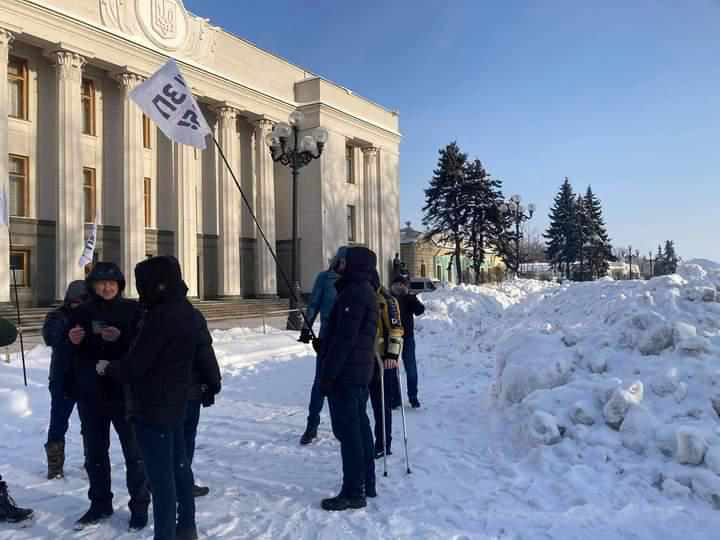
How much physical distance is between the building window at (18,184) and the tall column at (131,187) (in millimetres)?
3271

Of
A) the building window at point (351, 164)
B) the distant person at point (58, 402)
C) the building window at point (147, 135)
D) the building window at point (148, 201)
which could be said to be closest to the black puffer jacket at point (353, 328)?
the distant person at point (58, 402)

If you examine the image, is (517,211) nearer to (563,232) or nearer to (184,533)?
(563,232)

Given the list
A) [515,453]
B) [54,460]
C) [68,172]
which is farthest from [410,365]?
[68,172]

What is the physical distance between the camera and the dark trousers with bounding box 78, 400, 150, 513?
3.83 metres

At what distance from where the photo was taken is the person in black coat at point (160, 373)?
3133 mm

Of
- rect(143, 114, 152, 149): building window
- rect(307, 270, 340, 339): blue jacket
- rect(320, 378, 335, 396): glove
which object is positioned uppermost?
rect(143, 114, 152, 149): building window

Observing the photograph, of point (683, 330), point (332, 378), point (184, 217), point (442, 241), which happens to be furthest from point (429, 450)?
point (442, 241)

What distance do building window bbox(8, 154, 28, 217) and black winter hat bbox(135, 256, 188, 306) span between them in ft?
64.3

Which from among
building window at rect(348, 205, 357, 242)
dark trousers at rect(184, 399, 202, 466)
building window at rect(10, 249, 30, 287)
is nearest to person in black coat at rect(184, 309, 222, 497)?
dark trousers at rect(184, 399, 202, 466)

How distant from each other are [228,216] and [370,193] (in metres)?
10.9

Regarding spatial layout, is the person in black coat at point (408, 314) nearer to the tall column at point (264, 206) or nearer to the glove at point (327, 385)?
the glove at point (327, 385)

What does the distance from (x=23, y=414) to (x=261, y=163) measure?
2224 centimetres

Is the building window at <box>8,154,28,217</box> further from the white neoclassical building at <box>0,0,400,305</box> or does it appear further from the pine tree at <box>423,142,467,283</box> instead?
the pine tree at <box>423,142,467,283</box>

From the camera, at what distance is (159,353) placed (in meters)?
3.14
